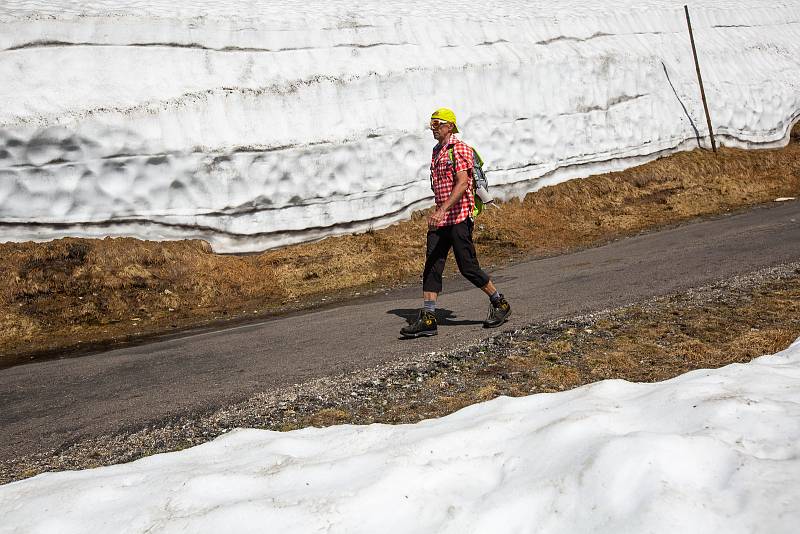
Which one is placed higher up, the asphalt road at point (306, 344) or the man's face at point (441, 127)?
the man's face at point (441, 127)

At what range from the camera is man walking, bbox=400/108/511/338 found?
742 centimetres

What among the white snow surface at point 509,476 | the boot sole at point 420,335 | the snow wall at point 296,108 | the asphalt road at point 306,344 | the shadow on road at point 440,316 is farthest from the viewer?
the snow wall at point 296,108

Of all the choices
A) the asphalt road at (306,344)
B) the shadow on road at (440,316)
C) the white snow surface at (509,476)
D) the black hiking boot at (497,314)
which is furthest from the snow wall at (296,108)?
the white snow surface at (509,476)

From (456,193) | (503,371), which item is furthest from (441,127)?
(503,371)

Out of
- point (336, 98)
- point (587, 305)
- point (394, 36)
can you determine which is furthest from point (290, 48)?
point (587, 305)

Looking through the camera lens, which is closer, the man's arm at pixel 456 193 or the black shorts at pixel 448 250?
the man's arm at pixel 456 193

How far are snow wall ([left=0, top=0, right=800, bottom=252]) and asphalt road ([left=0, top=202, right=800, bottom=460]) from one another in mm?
3991

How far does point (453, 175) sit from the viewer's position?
7.50 m

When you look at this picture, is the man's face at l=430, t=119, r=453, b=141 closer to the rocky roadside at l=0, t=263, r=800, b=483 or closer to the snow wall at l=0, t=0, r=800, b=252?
the rocky roadside at l=0, t=263, r=800, b=483

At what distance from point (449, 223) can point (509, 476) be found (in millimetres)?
4422

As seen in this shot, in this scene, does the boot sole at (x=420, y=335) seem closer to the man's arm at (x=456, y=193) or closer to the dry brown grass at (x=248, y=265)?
the man's arm at (x=456, y=193)

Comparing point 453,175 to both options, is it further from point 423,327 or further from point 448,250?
point 423,327

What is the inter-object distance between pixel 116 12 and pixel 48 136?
3.56m

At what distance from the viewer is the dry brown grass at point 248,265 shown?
10242mm
